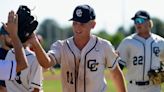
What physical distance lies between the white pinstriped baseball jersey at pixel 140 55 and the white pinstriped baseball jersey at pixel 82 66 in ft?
7.58

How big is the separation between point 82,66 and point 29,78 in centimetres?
80

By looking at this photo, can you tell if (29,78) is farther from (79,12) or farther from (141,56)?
(141,56)

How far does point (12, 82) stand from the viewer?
24.7 ft

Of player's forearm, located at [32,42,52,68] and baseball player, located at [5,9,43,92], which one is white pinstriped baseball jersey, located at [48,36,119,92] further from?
player's forearm, located at [32,42,52,68]

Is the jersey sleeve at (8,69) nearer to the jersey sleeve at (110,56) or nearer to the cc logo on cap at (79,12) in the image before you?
the cc logo on cap at (79,12)

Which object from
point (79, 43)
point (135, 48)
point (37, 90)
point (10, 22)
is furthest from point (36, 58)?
point (135, 48)

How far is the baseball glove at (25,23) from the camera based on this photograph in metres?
6.19

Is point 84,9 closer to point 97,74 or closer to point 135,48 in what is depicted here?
point 97,74

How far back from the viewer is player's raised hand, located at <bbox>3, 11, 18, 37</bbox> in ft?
19.5

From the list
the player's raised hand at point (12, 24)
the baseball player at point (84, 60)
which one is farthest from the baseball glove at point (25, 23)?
the baseball player at point (84, 60)

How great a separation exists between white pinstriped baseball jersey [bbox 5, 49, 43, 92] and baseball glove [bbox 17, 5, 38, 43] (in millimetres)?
1016

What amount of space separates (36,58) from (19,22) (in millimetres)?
1137

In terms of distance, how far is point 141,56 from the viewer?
1030 centimetres

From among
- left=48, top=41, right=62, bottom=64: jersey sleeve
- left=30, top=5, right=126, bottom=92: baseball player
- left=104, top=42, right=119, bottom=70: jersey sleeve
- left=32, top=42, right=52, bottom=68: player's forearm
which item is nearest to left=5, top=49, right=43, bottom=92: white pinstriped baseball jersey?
left=32, top=42, right=52, bottom=68: player's forearm
